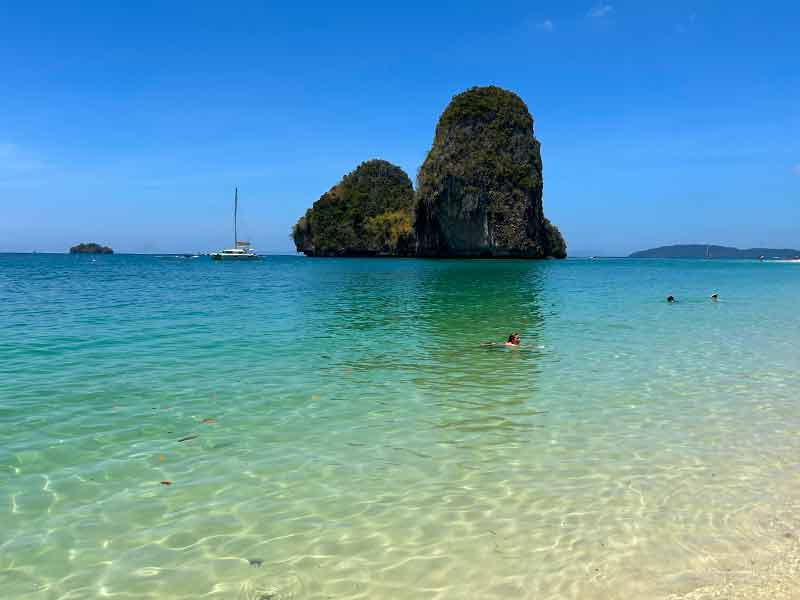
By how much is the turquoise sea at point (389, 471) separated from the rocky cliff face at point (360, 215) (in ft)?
443

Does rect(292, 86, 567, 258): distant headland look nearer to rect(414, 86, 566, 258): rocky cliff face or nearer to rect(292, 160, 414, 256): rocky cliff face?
rect(414, 86, 566, 258): rocky cliff face

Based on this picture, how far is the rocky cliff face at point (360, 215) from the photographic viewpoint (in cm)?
15200

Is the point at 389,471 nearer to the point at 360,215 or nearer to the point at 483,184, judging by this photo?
the point at 483,184

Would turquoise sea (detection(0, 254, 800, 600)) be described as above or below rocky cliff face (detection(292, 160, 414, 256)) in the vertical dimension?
below

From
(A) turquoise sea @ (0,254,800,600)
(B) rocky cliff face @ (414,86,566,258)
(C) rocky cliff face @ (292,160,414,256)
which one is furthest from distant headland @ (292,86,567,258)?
(A) turquoise sea @ (0,254,800,600)

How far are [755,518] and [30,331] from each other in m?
17.2

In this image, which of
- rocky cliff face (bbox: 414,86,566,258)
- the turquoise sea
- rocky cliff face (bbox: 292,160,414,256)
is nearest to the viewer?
the turquoise sea

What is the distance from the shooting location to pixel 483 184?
11581cm

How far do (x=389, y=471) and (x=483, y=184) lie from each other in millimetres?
114984

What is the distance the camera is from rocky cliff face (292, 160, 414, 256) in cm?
15200

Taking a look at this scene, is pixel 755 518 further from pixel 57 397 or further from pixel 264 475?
pixel 57 397

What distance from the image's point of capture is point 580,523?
14.9ft

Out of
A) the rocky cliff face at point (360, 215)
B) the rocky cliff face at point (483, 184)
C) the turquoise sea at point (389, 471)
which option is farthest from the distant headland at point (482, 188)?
the turquoise sea at point (389, 471)

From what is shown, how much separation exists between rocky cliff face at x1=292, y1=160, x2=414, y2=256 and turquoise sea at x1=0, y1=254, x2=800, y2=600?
5311 inches
